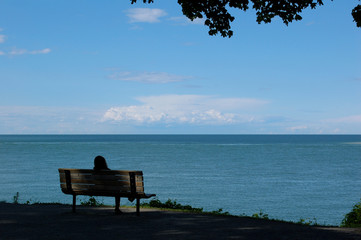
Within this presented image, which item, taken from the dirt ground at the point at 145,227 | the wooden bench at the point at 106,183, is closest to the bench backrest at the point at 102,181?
the wooden bench at the point at 106,183

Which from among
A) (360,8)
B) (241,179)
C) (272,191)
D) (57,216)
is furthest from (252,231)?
(241,179)

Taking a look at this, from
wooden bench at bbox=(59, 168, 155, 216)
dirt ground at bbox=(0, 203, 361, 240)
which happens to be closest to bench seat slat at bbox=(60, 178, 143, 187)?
wooden bench at bbox=(59, 168, 155, 216)

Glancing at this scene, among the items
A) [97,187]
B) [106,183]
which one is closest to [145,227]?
[106,183]

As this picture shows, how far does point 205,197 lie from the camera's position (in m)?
45.0

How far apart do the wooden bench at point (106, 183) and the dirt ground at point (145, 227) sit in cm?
50

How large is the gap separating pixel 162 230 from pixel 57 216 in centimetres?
286

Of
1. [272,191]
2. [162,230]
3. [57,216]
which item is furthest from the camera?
[272,191]

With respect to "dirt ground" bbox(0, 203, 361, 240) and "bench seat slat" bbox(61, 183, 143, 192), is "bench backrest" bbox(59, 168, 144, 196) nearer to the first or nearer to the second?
"bench seat slat" bbox(61, 183, 143, 192)

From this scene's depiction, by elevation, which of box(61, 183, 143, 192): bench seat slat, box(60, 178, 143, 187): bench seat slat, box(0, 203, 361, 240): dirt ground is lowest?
box(0, 203, 361, 240): dirt ground

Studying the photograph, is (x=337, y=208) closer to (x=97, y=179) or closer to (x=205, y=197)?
(x=205, y=197)

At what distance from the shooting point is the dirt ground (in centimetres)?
799

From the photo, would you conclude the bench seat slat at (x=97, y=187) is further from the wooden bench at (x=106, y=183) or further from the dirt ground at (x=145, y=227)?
the dirt ground at (x=145, y=227)

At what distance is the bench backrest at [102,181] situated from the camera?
976 centimetres

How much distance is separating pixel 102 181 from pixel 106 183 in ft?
0.33
